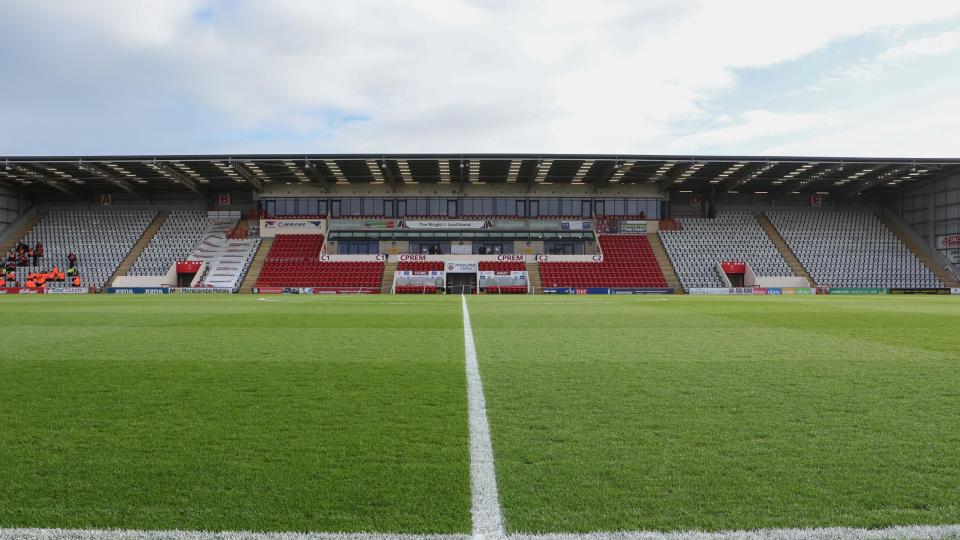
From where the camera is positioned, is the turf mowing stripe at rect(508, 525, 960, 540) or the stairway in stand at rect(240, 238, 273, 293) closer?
the turf mowing stripe at rect(508, 525, 960, 540)

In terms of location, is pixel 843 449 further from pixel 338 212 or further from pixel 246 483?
pixel 338 212

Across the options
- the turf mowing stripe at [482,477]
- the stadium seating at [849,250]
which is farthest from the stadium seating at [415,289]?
the turf mowing stripe at [482,477]

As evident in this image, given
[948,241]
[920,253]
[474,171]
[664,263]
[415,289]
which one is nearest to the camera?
[415,289]

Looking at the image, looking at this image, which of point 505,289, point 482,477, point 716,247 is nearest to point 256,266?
point 505,289

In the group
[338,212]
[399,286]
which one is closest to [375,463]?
[399,286]

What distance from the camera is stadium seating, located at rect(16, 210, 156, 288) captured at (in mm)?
51406

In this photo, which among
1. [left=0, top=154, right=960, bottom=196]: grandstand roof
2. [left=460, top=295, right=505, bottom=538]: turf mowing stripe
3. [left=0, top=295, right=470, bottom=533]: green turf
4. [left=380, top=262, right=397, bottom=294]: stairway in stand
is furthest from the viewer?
[left=380, top=262, right=397, bottom=294]: stairway in stand

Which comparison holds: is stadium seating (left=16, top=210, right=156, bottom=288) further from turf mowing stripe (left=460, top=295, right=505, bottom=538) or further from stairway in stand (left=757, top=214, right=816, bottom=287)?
stairway in stand (left=757, top=214, right=816, bottom=287)

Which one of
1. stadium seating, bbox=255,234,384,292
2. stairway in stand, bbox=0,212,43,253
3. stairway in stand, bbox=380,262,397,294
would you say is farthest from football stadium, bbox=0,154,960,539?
stairway in stand, bbox=0,212,43,253

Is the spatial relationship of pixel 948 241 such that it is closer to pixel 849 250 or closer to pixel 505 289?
A: pixel 849 250

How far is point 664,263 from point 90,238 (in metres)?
49.0

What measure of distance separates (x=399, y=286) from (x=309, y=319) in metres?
33.7

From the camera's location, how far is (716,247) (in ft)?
184

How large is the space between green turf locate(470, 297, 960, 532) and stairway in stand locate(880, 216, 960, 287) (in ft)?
164
